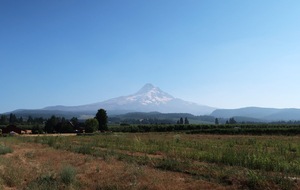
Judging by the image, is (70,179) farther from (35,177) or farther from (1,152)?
(1,152)

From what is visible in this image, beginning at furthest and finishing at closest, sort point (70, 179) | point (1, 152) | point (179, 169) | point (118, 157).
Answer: point (1, 152) < point (118, 157) < point (179, 169) < point (70, 179)

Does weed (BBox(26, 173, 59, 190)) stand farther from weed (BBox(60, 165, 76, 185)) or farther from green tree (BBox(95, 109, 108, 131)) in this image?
green tree (BBox(95, 109, 108, 131))

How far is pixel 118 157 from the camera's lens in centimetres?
2195

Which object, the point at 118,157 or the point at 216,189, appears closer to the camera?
the point at 216,189

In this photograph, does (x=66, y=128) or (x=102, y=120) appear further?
(x=66, y=128)

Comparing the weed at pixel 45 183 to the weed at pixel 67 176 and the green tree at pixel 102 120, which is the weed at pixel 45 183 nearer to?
the weed at pixel 67 176

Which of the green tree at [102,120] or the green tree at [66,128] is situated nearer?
the green tree at [102,120]

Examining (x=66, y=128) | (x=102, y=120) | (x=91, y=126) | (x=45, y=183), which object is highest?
(x=102, y=120)

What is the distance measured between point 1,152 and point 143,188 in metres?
17.3

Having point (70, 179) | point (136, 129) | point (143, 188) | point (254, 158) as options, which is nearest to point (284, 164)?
point (254, 158)

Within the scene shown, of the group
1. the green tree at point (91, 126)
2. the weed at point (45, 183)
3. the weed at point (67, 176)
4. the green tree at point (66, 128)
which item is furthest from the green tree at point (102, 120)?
the weed at point (67, 176)

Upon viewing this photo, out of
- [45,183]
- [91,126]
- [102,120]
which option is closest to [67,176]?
[45,183]

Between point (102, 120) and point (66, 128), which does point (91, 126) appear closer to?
point (102, 120)

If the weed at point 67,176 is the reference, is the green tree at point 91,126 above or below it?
above
